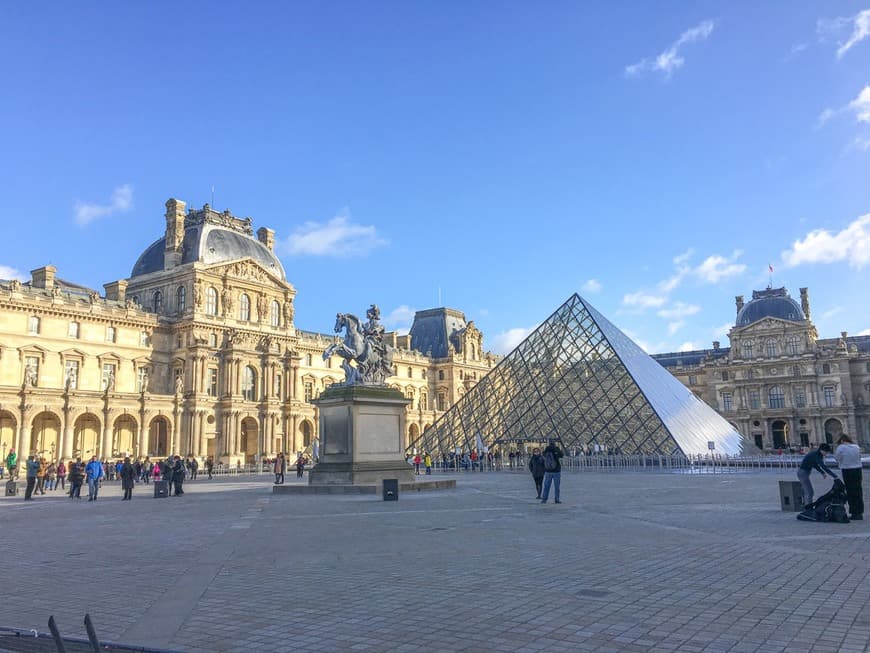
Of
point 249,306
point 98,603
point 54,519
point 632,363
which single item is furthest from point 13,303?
point 98,603

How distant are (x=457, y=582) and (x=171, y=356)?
4860cm

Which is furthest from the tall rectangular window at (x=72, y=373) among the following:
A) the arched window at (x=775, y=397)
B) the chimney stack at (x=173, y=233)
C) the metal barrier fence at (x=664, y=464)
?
the arched window at (x=775, y=397)

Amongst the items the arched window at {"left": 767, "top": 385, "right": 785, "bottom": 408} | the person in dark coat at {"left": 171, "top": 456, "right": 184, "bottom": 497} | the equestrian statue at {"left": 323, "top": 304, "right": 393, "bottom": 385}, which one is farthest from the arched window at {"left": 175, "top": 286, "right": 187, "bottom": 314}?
the arched window at {"left": 767, "top": 385, "right": 785, "bottom": 408}

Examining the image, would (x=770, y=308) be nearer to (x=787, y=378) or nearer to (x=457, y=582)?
(x=787, y=378)

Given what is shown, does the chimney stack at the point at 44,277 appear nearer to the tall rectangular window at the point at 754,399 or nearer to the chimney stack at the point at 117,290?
the chimney stack at the point at 117,290

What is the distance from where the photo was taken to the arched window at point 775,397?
76062 millimetres

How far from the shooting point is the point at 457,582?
6250 mm

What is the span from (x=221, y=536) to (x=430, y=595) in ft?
17.3

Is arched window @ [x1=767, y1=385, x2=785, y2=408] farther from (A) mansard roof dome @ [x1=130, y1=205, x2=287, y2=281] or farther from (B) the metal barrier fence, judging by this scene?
(A) mansard roof dome @ [x1=130, y1=205, x2=287, y2=281]

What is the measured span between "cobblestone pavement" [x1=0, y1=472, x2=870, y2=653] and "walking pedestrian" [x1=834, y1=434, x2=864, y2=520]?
41cm

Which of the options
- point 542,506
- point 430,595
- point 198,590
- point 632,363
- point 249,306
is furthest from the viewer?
point 249,306

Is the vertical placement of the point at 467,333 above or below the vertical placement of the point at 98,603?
above

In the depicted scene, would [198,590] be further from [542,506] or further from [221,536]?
[542,506]

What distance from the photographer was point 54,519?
13.9 m
